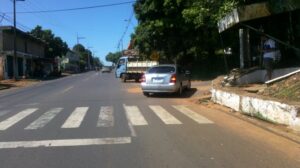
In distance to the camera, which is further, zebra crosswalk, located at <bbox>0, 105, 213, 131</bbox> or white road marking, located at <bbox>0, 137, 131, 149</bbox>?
zebra crosswalk, located at <bbox>0, 105, 213, 131</bbox>

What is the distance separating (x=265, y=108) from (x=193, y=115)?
276cm

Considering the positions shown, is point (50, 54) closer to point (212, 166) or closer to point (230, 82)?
point (230, 82)

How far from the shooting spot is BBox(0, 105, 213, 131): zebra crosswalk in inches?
531

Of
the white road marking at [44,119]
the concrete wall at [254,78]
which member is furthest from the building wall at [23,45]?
the white road marking at [44,119]

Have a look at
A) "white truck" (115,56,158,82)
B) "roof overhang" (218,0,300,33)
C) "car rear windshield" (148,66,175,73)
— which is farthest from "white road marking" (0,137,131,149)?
"white truck" (115,56,158,82)

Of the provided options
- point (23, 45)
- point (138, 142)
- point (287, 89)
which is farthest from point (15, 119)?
point (23, 45)

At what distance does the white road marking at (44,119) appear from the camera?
1321 cm

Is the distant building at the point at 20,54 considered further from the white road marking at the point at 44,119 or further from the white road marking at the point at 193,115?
the white road marking at the point at 193,115

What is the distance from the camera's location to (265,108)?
1336 cm

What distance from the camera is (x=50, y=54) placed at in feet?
364

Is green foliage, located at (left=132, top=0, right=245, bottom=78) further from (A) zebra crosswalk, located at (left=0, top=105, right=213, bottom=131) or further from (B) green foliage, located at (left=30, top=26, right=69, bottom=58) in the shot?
(B) green foliage, located at (left=30, top=26, right=69, bottom=58)

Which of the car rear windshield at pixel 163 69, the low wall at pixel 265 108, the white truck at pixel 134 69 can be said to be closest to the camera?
the low wall at pixel 265 108

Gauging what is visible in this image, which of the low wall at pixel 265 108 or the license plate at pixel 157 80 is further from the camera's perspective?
the license plate at pixel 157 80

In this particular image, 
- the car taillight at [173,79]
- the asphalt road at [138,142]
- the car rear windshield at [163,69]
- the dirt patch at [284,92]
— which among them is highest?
the car rear windshield at [163,69]
